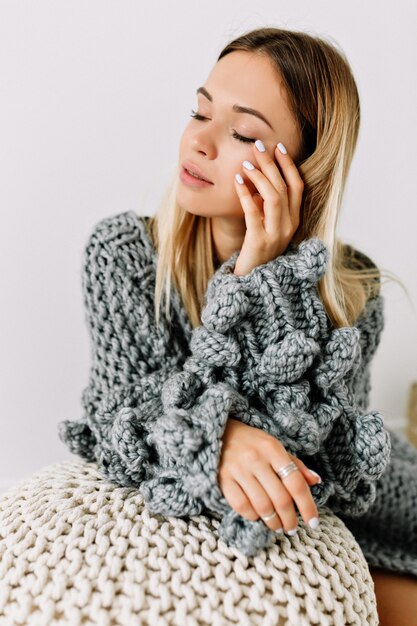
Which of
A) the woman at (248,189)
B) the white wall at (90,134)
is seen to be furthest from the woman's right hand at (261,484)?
the white wall at (90,134)

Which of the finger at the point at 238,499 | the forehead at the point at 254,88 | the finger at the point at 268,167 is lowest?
the finger at the point at 238,499

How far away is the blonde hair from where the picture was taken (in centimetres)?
→ 108

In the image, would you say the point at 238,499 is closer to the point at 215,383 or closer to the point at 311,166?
the point at 215,383

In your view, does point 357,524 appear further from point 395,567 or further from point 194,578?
point 194,578

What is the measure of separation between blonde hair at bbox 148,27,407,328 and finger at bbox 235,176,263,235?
0.39 feet

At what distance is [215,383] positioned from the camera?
39.1 inches

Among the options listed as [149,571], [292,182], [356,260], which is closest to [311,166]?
[292,182]

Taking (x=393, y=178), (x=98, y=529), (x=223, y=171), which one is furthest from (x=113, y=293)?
(x=393, y=178)

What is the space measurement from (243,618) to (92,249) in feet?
2.07

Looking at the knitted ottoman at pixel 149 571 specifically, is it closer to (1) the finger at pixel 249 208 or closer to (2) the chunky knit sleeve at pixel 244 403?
(2) the chunky knit sleeve at pixel 244 403

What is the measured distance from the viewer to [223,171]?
3.52 ft

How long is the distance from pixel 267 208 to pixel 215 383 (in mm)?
293

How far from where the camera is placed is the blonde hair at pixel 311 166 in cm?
108

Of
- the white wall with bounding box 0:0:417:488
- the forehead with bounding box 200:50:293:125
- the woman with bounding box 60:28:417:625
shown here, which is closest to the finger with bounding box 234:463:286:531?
the woman with bounding box 60:28:417:625
